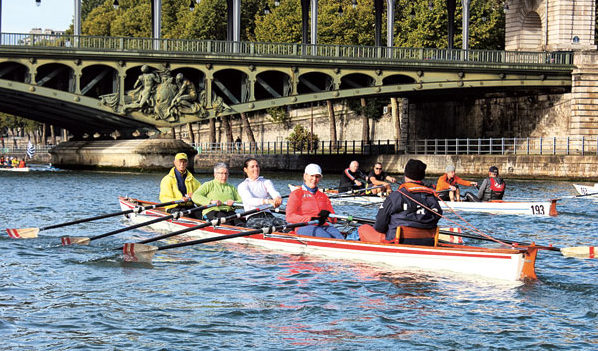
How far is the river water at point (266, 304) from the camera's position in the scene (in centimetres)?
1208

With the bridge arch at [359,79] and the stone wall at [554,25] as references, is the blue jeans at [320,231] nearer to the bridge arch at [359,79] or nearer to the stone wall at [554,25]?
the bridge arch at [359,79]

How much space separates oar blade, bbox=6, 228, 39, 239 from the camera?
20987 millimetres

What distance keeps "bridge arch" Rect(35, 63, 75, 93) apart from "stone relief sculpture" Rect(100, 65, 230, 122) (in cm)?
201

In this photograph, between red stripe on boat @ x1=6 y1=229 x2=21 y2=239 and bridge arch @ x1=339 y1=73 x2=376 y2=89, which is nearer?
red stripe on boat @ x1=6 y1=229 x2=21 y2=239

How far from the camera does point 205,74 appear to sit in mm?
53812

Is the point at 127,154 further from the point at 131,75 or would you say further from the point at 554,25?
the point at 554,25

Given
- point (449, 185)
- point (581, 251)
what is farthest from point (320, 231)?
point (449, 185)

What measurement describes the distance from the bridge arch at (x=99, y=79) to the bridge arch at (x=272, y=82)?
26.1 feet

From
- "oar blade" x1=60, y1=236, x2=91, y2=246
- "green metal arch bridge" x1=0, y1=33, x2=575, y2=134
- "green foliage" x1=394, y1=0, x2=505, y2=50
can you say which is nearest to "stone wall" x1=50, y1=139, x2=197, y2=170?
"green metal arch bridge" x1=0, y1=33, x2=575, y2=134

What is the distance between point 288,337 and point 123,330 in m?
2.11

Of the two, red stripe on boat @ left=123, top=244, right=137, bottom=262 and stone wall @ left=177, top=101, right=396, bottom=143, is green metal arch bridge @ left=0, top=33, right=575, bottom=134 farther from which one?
red stripe on boat @ left=123, top=244, right=137, bottom=262

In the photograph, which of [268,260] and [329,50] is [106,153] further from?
[268,260]

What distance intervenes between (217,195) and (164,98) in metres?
34.6

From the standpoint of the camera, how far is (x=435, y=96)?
6712 cm
